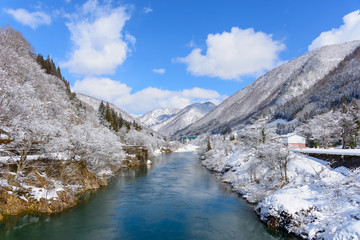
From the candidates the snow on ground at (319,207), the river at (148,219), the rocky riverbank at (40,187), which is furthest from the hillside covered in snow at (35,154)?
the snow on ground at (319,207)

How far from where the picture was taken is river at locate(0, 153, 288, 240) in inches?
732

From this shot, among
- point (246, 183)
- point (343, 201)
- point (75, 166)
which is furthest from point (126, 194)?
point (343, 201)

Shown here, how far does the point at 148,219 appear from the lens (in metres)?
22.6

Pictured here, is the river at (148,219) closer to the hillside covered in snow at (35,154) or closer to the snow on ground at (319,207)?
the snow on ground at (319,207)

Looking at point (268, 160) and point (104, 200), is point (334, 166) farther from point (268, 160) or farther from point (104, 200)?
point (104, 200)

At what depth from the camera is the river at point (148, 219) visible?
18594 millimetres

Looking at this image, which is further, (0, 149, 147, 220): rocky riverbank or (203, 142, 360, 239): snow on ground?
(0, 149, 147, 220): rocky riverbank

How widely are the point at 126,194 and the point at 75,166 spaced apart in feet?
33.8

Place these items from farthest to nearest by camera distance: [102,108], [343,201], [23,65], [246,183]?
[102,108] < [23,65] < [246,183] < [343,201]

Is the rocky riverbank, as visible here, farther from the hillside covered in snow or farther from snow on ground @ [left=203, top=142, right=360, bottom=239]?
snow on ground @ [left=203, top=142, right=360, bottom=239]

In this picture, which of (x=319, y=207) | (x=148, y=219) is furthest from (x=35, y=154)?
(x=319, y=207)

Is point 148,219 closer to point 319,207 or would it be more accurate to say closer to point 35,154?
point 319,207

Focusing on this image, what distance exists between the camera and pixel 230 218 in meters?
22.5

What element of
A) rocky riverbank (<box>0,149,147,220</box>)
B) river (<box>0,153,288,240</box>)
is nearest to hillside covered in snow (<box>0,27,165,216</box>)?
rocky riverbank (<box>0,149,147,220</box>)
